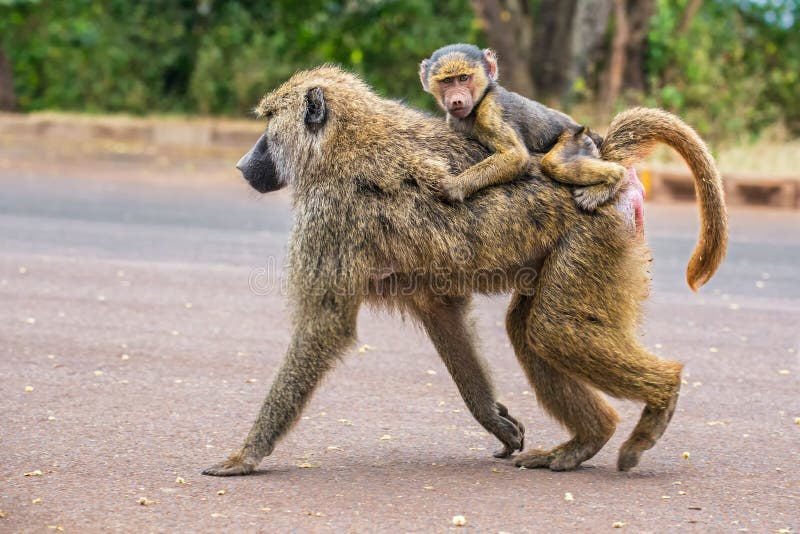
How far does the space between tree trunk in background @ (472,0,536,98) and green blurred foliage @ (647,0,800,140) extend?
1.77 m

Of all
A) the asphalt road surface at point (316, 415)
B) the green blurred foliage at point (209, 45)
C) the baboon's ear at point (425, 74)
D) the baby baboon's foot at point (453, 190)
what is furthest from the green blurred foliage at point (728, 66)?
the baby baboon's foot at point (453, 190)

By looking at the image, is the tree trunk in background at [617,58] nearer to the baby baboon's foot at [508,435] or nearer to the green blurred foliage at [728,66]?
the green blurred foliage at [728,66]

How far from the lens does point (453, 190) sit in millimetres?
4473

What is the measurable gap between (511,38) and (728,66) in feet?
11.6

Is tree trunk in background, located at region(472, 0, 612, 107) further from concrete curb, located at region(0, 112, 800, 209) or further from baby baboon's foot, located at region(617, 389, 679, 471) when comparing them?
baby baboon's foot, located at region(617, 389, 679, 471)

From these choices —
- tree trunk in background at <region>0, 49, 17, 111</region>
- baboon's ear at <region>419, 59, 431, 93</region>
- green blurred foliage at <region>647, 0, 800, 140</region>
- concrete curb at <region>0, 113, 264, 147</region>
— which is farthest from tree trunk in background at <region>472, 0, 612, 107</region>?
baboon's ear at <region>419, 59, 431, 93</region>

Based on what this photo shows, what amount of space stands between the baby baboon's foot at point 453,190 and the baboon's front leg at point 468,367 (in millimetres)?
576

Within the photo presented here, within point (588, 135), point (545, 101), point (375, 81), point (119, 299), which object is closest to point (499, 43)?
point (545, 101)

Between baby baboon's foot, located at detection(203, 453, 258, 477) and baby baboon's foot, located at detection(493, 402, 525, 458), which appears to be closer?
baby baboon's foot, located at detection(203, 453, 258, 477)

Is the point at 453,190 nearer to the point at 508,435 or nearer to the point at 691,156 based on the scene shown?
the point at 691,156

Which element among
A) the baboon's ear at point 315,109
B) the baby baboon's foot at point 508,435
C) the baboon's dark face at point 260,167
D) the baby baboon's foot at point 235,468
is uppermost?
the baboon's ear at point 315,109

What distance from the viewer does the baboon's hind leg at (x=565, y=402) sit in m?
4.67

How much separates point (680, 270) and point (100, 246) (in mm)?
5040

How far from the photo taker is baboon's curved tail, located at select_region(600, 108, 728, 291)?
4.59m
